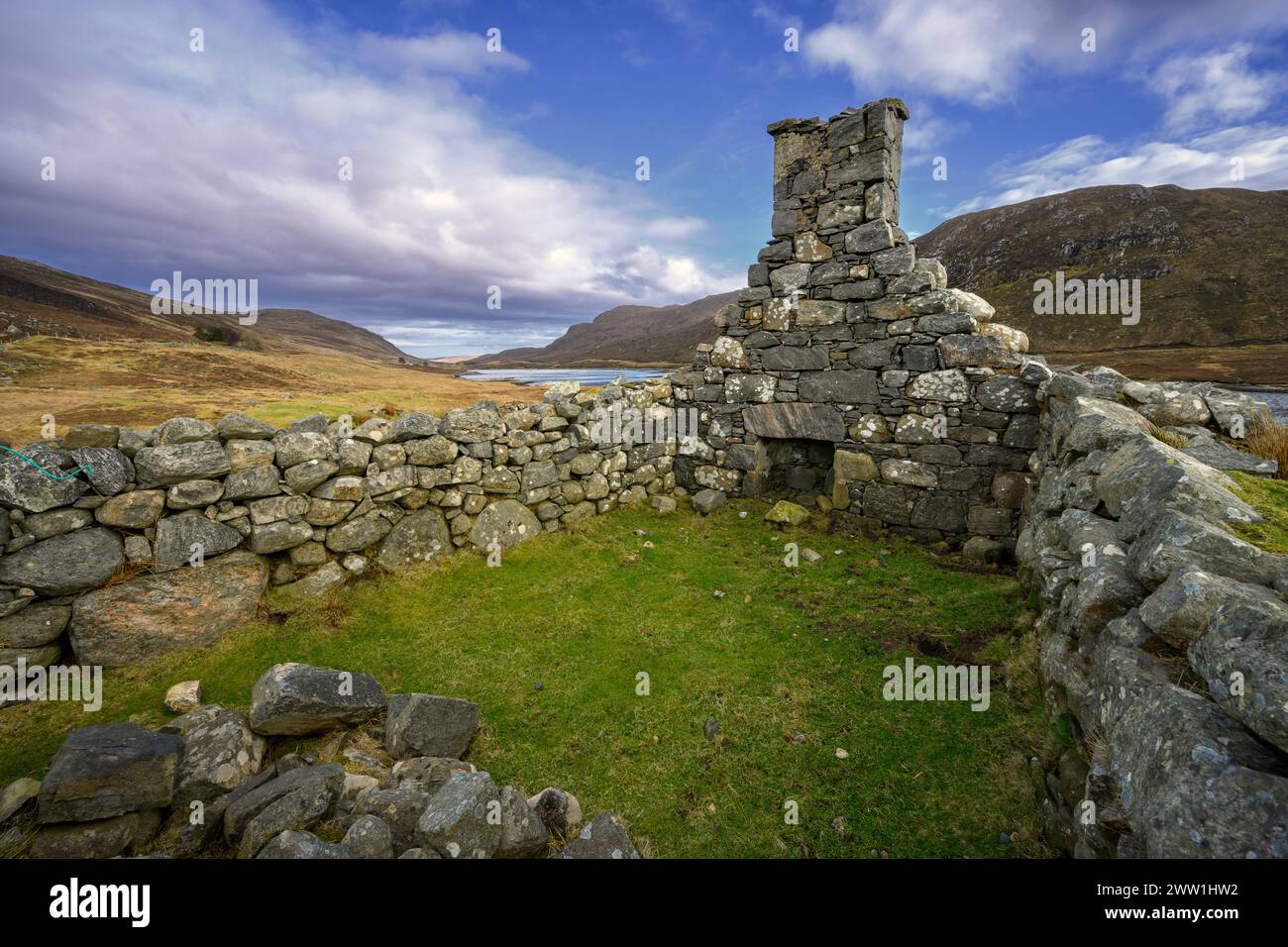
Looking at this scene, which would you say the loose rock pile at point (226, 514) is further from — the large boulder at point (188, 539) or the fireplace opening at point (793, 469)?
the fireplace opening at point (793, 469)

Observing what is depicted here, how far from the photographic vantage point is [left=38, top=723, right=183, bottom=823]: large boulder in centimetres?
367

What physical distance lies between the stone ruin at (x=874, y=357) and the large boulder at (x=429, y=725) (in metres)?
8.32

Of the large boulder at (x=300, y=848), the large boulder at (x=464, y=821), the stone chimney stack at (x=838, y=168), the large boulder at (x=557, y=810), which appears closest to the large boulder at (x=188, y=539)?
the large boulder at (x=300, y=848)

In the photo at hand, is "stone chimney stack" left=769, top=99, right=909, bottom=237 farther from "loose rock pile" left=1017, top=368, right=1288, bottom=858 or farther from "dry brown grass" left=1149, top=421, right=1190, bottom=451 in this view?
"loose rock pile" left=1017, top=368, right=1288, bottom=858

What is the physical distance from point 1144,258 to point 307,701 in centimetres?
8518

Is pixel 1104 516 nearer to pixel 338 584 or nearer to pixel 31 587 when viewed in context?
pixel 338 584

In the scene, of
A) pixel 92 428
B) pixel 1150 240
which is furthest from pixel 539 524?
pixel 1150 240

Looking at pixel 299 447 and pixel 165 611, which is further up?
pixel 299 447

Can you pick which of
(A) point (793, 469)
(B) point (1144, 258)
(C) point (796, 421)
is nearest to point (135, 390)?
(C) point (796, 421)

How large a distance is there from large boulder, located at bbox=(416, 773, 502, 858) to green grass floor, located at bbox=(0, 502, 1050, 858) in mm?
1199

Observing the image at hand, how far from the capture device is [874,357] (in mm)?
10055

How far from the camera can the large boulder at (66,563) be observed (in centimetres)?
557

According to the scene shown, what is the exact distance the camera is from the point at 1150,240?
62.8 meters

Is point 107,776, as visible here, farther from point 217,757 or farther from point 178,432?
point 178,432
